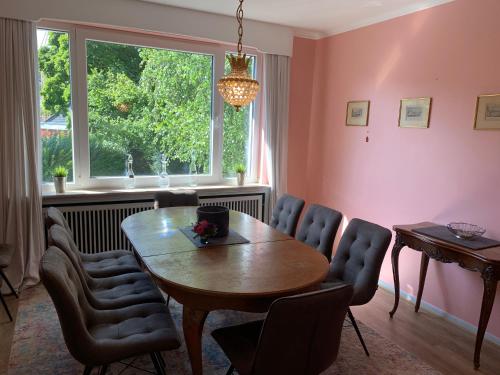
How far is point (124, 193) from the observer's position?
3799 mm

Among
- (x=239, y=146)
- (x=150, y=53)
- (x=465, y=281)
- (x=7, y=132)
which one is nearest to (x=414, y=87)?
(x=465, y=281)

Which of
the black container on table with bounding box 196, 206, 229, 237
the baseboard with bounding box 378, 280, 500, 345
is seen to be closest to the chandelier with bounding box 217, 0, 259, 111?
Result: the black container on table with bounding box 196, 206, 229, 237

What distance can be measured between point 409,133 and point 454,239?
3.72ft

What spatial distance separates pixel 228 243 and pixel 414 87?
2.24 m

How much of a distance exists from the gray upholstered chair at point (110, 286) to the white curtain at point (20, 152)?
3.96 ft

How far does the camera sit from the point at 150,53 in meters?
3.99

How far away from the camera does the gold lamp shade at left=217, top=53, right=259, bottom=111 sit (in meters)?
2.47

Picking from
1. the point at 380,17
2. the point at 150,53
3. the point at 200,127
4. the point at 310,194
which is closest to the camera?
the point at 380,17

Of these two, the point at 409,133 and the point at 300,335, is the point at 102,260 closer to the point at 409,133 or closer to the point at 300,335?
the point at 300,335

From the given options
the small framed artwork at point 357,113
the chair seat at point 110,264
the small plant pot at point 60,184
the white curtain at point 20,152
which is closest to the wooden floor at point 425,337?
the white curtain at point 20,152

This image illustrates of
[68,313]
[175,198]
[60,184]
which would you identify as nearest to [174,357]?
[68,313]

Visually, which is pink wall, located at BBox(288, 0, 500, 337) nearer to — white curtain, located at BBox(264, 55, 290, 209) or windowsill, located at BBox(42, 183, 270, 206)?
white curtain, located at BBox(264, 55, 290, 209)

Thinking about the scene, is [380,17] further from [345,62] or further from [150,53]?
[150,53]

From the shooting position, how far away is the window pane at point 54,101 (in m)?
3.59
